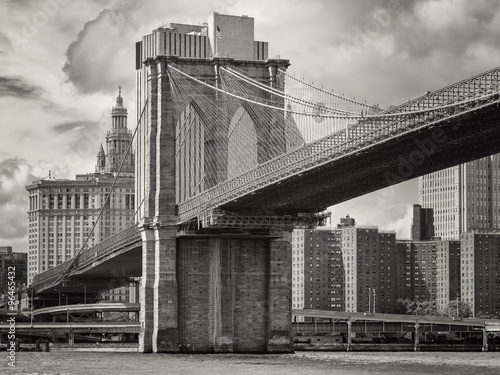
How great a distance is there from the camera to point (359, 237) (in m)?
178

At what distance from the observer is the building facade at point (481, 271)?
604 feet

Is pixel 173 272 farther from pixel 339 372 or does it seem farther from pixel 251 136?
pixel 339 372

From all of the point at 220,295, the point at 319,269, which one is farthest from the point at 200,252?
the point at 319,269

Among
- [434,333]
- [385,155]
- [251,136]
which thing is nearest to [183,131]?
[251,136]

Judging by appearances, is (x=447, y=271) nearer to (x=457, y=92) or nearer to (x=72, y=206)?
(x=72, y=206)

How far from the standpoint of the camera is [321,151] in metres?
66.2

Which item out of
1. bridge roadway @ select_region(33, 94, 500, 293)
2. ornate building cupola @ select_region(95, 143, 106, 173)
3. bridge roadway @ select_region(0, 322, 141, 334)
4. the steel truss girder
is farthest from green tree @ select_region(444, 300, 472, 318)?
the steel truss girder

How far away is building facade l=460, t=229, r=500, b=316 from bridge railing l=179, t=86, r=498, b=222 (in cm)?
10878

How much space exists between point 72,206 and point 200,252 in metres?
108

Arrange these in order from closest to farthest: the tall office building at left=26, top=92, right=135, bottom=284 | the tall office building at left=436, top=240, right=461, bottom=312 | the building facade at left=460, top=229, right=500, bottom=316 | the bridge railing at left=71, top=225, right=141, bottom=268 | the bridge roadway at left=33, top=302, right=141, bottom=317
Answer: the bridge railing at left=71, top=225, right=141, bottom=268, the bridge roadway at left=33, top=302, right=141, bottom=317, the tall office building at left=26, top=92, right=135, bottom=284, the building facade at left=460, top=229, right=500, bottom=316, the tall office building at left=436, top=240, right=461, bottom=312

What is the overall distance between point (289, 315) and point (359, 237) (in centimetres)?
9647

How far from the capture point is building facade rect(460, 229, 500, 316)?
604ft

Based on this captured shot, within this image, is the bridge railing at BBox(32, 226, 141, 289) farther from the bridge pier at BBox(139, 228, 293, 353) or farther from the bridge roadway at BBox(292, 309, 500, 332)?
the bridge roadway at BBox(292, 309, 500, 332)

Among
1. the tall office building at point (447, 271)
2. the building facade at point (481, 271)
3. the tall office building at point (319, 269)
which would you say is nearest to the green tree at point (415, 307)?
the building facade at point (481, 271)
